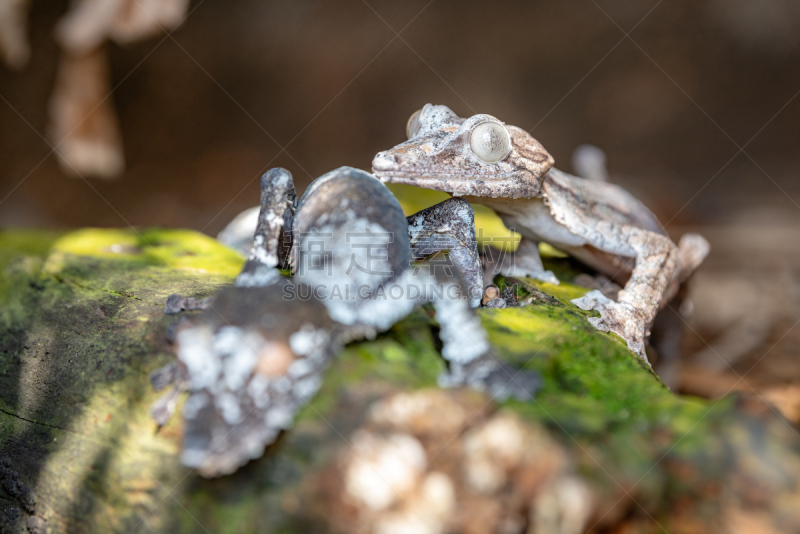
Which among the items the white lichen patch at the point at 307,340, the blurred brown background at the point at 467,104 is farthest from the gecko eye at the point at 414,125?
the blurred brown background at the point at 467,104

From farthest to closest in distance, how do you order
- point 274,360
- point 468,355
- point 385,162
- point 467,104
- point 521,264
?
point 467,104 < point 521,264 < point 385,162 < point 468,355 < point 274,360

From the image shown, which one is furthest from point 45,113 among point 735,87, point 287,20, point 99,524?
point 735,87

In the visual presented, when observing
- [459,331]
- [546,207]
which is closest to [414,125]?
[546,207]

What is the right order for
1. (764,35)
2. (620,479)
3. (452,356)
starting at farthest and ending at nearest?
1. (764,35)
2. (452,356)
3. (620,479)

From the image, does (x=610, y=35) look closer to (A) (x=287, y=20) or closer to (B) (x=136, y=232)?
(A) (x=287, y=20)

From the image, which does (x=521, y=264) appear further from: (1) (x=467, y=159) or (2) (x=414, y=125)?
(2) (x=414, y=125)

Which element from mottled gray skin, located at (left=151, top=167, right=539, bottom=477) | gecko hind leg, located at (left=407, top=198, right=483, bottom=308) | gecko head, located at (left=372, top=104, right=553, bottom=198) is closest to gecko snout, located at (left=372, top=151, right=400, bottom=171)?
gecko head, located at (left=372, top=104, right=553, bottom=198)

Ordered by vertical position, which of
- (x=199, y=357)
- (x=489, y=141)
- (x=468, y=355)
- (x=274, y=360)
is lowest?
(x=199, y=357)
